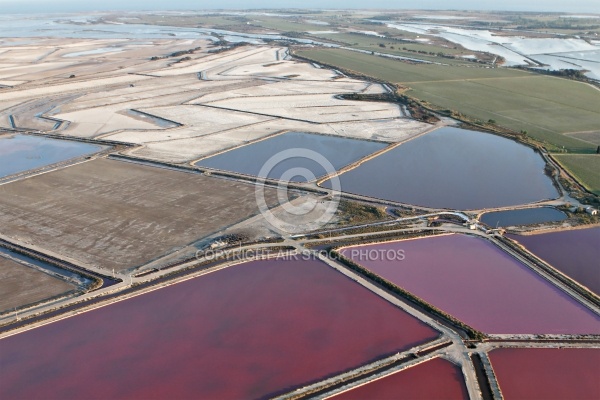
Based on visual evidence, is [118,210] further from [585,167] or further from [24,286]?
[585,167]

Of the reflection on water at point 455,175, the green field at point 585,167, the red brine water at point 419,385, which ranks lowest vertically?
the red brine water at point 419,385

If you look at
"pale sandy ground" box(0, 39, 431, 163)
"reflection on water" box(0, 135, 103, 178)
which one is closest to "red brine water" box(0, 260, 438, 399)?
"pale sandy ground" box(0, 39, 431, 163)

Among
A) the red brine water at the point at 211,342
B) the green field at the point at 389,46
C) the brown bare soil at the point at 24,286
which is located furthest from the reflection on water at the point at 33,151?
the green field at the point at 389,46

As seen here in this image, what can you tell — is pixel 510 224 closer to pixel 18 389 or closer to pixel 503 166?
pixel 503 166

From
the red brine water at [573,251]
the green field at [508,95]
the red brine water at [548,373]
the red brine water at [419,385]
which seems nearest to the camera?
the red brine water at [548,373]

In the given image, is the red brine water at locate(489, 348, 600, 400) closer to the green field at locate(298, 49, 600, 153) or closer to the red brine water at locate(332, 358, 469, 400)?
the red brine water at locate(332, 358, 469, 400)

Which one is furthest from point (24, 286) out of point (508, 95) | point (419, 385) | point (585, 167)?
point (508, 95)

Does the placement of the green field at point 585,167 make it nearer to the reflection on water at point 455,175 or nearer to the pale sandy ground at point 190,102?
the reflection on water at point 455,175
